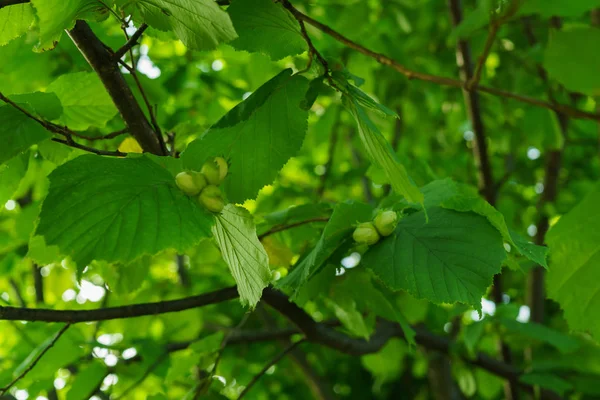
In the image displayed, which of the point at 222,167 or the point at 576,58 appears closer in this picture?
the point at 222,167

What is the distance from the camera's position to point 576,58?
1114 millimetres

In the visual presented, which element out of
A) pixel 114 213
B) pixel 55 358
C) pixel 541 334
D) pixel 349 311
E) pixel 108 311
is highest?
pixel 114 213

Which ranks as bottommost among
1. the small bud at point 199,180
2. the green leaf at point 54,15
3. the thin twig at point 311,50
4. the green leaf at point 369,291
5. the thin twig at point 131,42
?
the green leaf at point 369,291

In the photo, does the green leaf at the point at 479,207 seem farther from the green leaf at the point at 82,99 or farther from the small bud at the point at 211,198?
the green leaf at the point at 82,99

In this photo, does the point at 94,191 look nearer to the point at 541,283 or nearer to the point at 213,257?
the point at 213,257

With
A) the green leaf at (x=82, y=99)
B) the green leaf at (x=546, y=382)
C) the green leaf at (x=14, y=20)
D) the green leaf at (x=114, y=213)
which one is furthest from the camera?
the green leaf at (x=546, y=382)

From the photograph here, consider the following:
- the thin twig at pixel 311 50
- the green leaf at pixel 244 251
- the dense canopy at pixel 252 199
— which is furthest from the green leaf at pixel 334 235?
the thin twig at pixel 311 50

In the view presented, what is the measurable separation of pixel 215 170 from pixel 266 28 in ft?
0.78

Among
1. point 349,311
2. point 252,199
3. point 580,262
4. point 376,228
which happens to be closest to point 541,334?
point 580,262

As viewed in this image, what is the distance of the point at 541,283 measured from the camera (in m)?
3.19

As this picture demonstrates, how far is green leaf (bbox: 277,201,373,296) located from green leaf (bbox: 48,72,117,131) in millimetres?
468

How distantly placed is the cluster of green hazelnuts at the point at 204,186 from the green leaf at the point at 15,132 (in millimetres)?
264

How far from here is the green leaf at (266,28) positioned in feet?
2.85

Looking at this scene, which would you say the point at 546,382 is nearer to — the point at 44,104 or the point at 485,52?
the point at 485,52
